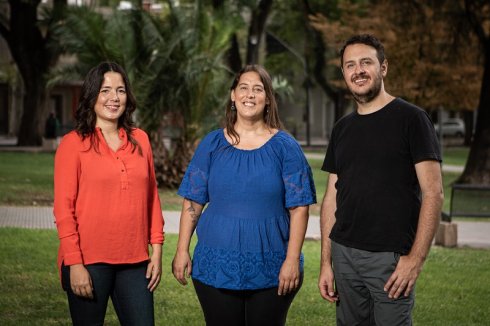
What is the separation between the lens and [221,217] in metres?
4.49

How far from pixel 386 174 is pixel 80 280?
159cm

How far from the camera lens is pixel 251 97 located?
460 cm

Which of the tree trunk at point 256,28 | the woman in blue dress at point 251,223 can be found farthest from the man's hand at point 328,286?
the tree trunk at point 256,28

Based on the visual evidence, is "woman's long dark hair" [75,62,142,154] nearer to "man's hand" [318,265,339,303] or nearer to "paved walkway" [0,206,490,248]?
"man's hand" [318,265,339,303]

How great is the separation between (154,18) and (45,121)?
22752 millimetres

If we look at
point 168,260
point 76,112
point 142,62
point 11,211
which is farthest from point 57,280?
point 142,62

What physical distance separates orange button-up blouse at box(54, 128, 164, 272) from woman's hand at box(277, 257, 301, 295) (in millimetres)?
731

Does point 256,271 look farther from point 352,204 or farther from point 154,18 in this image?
point 154,18

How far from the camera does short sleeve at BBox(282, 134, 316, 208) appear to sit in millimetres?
4484

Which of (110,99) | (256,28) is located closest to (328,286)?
(110,99)

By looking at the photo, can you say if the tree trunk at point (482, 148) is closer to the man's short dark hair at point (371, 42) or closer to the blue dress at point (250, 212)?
the man's short dark hair at point (371, 42)

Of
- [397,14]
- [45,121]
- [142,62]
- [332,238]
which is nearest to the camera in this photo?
[332,238]

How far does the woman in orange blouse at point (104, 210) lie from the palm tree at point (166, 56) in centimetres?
1480

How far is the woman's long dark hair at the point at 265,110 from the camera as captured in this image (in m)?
4.63
